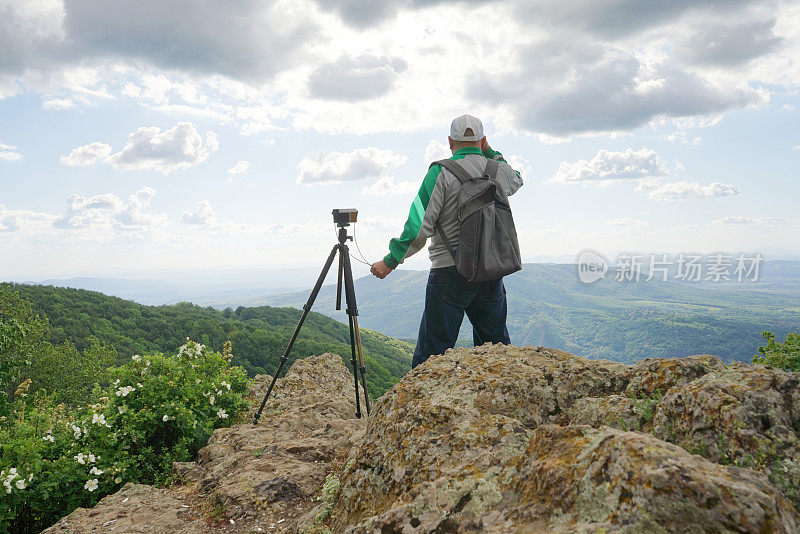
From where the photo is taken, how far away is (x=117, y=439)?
5871 mm

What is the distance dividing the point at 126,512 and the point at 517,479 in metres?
4.01

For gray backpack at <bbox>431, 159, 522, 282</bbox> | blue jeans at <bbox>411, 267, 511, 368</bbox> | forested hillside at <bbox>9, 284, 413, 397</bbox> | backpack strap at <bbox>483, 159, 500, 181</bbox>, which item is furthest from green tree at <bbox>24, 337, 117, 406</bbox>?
backpack strap at <bbox>483, 159, 500, 181</bbox>

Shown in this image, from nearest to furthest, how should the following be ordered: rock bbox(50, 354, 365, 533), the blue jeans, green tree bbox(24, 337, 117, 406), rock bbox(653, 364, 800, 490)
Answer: rock bbox(653, 364, 800, 490) → rock bbox(50, 354, 365, 533) → the blue jeans → green tree bbox(24, 337, 117, 406)

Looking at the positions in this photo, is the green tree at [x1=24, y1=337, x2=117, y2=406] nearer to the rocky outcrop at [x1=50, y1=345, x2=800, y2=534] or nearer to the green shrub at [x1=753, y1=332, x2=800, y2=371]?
the rocky outcrop at [x1=50, y1=345, x2=800, y2=534]

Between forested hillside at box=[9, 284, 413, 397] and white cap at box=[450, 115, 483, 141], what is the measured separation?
4262 cm

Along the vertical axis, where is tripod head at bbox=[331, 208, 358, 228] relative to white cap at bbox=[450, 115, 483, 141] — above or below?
below

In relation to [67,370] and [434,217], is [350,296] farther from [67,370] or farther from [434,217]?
[67,370]

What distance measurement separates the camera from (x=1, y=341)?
1158 cm

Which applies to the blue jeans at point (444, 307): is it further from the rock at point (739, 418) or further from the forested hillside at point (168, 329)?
the forested hillside at point (168, 329)

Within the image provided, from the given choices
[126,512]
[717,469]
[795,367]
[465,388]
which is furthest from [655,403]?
[126,512]

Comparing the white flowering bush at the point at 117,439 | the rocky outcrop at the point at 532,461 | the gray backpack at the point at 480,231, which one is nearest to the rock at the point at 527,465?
the rocky outcrop at the point at 532,461

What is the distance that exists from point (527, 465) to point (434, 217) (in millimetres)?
3144

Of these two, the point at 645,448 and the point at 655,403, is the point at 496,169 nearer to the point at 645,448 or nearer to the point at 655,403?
the point at 655,403

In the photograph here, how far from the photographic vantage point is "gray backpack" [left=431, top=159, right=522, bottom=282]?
16.5 feet
